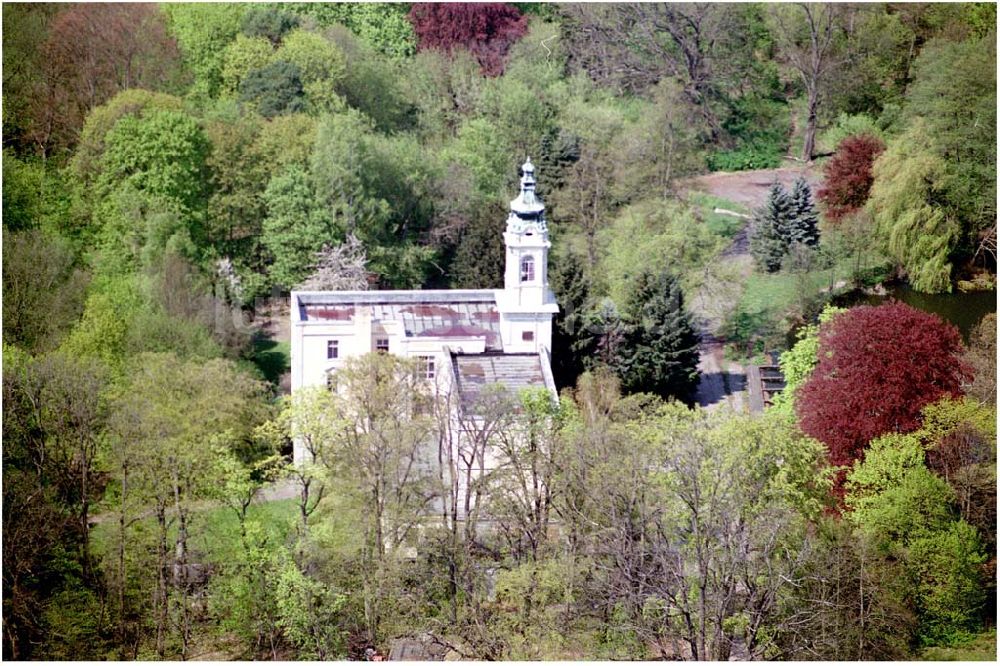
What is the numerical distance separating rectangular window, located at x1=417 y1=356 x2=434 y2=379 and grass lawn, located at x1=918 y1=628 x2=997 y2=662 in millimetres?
15955

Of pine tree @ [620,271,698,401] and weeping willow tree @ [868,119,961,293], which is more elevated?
weeping willow tree @ [868,119,961,293]

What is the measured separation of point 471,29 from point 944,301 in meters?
28.8

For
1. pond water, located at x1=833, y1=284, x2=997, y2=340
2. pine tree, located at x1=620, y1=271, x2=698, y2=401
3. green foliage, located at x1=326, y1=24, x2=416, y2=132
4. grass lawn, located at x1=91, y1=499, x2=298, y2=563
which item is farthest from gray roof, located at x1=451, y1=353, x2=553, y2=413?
green foliage, located at x1=326, y1=24, x2=416, y2=132

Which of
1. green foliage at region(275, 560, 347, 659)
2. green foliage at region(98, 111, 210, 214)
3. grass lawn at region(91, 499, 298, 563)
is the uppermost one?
green foliage at region(98, 111, 210, 214)

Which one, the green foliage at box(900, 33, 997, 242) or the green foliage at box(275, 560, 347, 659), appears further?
the green foliage at box(900, 33, 997, 242)

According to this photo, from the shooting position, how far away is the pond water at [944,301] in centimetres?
6550

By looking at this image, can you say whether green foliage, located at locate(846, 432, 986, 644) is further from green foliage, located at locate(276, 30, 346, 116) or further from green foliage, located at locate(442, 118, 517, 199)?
green foliage, located at locate(276, 30, 346, 116)

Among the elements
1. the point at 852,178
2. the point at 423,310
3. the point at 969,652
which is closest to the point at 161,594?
the point at 423,310

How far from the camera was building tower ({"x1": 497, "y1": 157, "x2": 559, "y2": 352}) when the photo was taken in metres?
57.0

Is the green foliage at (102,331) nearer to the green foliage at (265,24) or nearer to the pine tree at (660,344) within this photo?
the pine tree at (660,344)

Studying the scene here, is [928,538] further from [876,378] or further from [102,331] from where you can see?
[102,331]

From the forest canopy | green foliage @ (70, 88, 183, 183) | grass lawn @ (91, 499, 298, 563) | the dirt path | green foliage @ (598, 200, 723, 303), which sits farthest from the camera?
the dirt path

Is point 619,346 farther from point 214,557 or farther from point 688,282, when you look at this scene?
A: point 214,557

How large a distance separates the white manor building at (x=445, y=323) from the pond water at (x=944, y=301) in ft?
46.5
